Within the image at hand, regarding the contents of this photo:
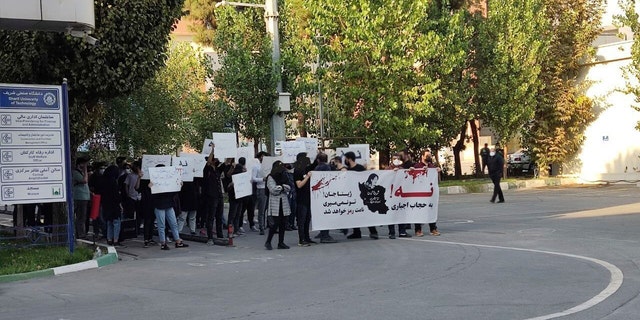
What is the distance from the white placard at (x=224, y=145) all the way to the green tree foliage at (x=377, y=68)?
51.3ft

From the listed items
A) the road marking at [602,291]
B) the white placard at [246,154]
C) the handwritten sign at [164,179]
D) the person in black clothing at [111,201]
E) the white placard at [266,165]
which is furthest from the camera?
the white placard at [266,165]

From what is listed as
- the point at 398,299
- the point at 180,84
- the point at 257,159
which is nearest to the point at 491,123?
the point at 180,84

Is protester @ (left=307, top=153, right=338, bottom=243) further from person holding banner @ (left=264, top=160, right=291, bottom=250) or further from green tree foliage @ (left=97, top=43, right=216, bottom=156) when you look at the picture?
green tree foliage @ (left=97, top=43, right=216, bottom=156)

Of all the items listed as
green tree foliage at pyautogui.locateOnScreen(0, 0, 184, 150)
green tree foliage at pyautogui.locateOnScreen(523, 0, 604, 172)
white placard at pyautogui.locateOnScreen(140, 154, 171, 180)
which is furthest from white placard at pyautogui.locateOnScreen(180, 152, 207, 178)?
green tree foliage at pyautogui.locateOnScreen(523, 0, 604, 172)

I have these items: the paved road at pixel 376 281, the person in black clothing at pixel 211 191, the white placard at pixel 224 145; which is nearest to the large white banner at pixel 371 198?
the paved road at pixel 376 281

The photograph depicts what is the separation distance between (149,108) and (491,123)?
57.7 ft

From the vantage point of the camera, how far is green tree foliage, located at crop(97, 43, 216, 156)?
95.1ft

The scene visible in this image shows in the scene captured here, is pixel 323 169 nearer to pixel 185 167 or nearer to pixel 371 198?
pixel 371 198

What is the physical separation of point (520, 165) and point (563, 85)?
6.85m

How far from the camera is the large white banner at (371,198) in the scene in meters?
16.7

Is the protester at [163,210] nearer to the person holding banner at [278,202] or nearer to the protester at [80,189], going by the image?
the person holding banner at [278,202]

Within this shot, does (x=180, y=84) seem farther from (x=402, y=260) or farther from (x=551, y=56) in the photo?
(x=402, y=260)

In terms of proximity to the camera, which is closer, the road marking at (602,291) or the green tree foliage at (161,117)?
the road marking at (602,291)

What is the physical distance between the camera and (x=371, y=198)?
56.5 ft
